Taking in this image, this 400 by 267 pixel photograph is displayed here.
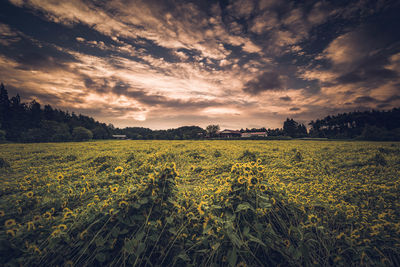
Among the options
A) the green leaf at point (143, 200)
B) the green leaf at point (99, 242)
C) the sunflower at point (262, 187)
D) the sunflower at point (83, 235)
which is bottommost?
the green leaf at point (99, 242)

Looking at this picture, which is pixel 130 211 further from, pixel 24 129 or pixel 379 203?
pixel 24 129

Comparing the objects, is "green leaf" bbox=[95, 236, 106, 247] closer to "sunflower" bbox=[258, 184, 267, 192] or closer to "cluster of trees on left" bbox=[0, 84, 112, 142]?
"sunflower" bbox=[258, 184, 267, 192]

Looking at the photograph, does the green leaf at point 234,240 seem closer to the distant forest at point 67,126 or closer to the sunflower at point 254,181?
the sunflower at point 254,181

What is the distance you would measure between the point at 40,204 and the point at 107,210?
7.19 feet

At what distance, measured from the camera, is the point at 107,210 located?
253cm

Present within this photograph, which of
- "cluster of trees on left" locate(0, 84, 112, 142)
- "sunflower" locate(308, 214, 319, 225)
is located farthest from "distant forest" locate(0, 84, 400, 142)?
"sunflower" locate(308, 214, 319, 225)

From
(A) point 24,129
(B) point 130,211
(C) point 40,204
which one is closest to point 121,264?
(B) point 130,211

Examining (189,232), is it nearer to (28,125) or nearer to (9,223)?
(9,223)

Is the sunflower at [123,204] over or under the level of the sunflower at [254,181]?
under

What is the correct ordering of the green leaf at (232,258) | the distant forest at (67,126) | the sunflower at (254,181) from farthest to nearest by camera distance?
the distant forest at (67,126)
the sunflower at (254,181)
the green leaf at (232,258)

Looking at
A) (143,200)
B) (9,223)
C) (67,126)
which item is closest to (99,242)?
(143,200)

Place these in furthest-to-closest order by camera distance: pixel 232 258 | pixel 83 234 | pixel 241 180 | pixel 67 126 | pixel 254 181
A: pixel 67 126, pixel 254 181, pixel 241 180, pixel 83 234, pixel 232 258

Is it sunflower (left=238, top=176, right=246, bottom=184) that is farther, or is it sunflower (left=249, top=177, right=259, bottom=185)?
sunflower (left=249, top=177, right=259, bottom=185)

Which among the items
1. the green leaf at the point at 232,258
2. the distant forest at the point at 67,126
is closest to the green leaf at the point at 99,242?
the green leaf at the point at 232,258
